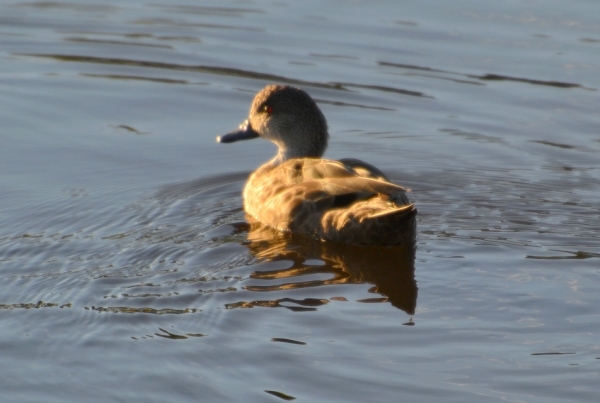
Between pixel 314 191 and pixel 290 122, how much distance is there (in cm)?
161

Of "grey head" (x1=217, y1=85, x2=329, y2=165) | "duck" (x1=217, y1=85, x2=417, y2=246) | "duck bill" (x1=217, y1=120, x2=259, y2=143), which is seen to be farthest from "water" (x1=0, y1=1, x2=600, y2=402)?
"grey head" (x1=217, y1=85, x2=329, y2=165)

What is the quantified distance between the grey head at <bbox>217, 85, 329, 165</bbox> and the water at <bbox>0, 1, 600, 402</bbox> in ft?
1.96

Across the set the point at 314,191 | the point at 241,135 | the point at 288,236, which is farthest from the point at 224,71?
the point at 314,191

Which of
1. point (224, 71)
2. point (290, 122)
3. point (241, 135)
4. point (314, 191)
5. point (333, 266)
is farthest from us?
point (224, 71)

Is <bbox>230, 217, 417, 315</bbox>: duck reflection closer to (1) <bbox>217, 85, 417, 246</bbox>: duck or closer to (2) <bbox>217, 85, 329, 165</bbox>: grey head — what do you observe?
(1) <bbox>217, 85, 417, 246</bbox>: duck

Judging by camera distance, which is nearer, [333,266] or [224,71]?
[333,266]

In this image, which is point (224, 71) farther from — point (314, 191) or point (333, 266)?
point (333, 266)

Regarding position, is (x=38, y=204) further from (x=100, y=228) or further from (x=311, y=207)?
(x=311, y=207)

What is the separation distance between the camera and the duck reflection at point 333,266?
7.48 m

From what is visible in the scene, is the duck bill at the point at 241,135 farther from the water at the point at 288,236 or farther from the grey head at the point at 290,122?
the water at the point at 288,236

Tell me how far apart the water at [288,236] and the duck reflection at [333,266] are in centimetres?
3

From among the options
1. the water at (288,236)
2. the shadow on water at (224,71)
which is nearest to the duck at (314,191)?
the water at (288,236)

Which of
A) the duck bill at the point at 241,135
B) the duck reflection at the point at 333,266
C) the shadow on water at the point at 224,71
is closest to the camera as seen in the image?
the duck reflection at the point at 333,266

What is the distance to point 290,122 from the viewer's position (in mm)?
10117
